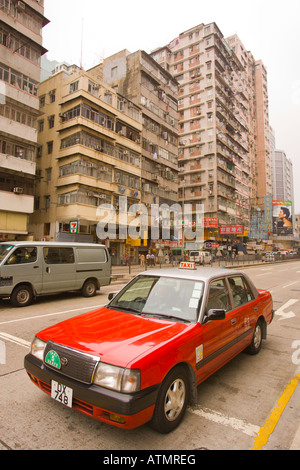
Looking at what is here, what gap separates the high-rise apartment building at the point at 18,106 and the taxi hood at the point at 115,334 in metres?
20.8

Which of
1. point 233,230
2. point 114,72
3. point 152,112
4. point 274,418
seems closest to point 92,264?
point 274,418

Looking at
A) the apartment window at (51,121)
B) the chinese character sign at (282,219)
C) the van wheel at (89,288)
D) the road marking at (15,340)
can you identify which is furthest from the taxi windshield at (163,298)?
the chinese character sign at (282,219)

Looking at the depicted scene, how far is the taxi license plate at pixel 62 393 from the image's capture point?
247 centimetres

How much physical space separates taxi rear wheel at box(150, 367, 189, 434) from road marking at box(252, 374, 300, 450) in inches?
27.4

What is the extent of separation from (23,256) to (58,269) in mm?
1235

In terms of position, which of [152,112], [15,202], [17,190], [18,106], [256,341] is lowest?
[256,341]

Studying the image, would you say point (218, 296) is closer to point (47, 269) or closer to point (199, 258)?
point (47, 269)

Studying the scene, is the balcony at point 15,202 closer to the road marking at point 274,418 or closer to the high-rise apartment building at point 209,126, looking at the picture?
the road marking at point 274,418

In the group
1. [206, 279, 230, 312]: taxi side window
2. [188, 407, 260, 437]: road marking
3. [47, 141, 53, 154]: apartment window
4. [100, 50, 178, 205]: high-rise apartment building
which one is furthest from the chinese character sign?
[188, 407, 260, 437]: road marking

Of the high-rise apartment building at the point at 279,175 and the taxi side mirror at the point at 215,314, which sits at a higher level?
the high-rise apartment building at the point at 279,175

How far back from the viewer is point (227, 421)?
2812mm

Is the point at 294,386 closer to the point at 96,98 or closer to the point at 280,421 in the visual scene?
the point at 280,421

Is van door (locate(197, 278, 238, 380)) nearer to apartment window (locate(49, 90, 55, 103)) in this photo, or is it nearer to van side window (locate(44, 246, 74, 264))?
van side window (locate(44, 246, 74, 264))

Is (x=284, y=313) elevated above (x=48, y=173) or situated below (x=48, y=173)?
below
